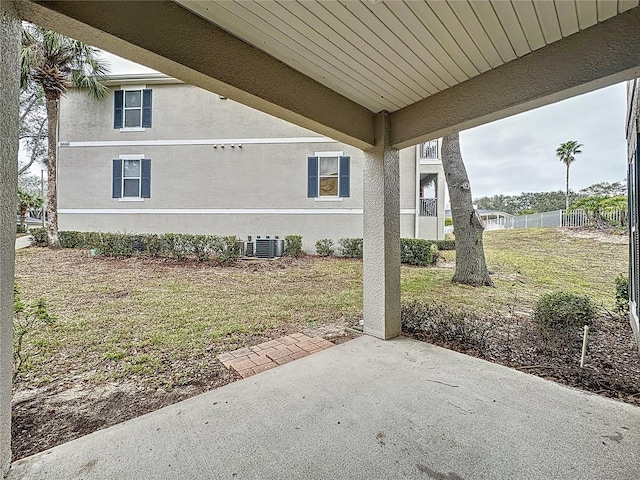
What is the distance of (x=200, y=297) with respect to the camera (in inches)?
210

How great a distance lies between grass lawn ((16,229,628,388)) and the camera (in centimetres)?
307

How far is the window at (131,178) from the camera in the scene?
1003 centimetres

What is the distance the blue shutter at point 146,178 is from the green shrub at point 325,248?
6171 mm

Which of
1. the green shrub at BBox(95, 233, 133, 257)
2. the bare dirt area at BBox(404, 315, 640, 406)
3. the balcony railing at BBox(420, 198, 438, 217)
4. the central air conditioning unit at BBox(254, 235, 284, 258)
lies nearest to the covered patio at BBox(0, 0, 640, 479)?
the bare dirt area at BBox(404, 315, 640, 406)

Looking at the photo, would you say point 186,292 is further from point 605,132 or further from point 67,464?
point 605,132

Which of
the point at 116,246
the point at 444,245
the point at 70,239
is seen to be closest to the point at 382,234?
the point at 116,246

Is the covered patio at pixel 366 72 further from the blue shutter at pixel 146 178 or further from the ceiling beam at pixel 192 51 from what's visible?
the blue shutter at pixel 146 178

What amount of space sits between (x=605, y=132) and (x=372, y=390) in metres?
15.9

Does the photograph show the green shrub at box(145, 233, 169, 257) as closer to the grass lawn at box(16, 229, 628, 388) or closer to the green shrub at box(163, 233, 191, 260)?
the green shrub at box(163, 233, 191, 260)

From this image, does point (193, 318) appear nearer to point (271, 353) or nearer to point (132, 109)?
point (271, 353)

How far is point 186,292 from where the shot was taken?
5.60 metres

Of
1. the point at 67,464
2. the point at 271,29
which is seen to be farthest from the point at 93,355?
the point at 271,29

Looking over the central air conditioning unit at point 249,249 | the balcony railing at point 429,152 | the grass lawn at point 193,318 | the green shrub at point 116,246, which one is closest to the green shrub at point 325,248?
the grass lawn at point 193,318

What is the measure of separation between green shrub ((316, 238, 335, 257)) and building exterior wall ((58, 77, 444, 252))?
9.3 inches
